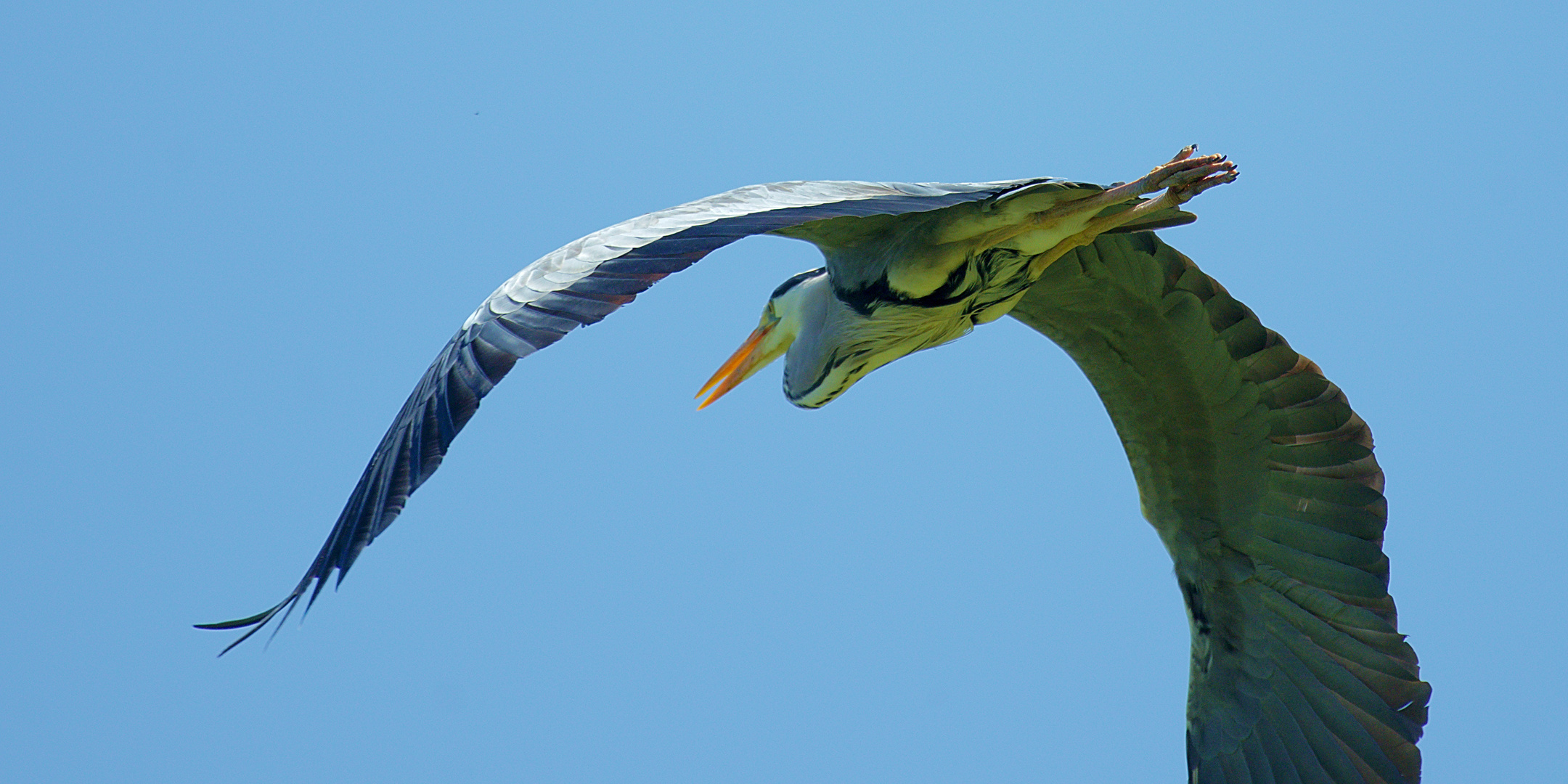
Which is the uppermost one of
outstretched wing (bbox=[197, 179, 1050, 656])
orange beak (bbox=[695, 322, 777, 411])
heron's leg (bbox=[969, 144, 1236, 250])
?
heron's leg (bbox=[969, 144, 1236, 250])

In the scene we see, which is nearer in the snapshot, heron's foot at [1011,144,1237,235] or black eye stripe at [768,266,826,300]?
heron's foot at [1011,144,1237,235]

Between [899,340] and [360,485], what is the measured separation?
2.32 metres

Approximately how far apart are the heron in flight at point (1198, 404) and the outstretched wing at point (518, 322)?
0.55 m

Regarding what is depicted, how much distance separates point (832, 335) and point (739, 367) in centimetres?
68

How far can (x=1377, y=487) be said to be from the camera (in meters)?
5.76

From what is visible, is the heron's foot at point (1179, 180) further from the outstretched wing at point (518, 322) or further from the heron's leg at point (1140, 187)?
the outstretched wing at point (518, 322)

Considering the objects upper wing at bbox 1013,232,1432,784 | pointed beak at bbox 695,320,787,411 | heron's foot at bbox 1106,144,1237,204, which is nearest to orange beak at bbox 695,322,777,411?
pointed beak at bbox 695,320,787,411

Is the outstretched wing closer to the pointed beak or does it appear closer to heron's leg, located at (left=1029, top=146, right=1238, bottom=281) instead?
heron's leg, located at (left=1029, top=146, right=1238, bottom=281)

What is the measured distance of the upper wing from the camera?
5.57 metres

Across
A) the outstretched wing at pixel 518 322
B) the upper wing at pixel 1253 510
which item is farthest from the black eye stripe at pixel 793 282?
the outstretched wing at pixel 518 322

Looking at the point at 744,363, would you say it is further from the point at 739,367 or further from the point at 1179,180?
the point at 1179,180

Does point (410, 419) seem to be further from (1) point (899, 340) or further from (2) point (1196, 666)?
(2) point (1196, 666)

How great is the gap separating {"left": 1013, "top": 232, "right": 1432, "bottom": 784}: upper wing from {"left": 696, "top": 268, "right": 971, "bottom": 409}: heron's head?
0.52m

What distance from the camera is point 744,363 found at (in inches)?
235
